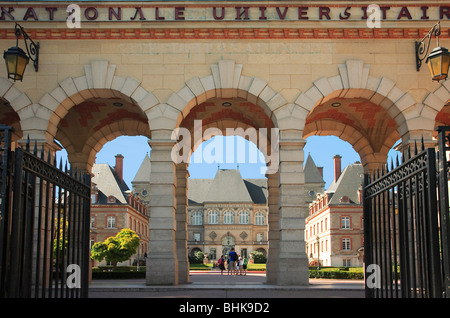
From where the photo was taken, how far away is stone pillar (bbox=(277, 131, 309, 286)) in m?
13.5

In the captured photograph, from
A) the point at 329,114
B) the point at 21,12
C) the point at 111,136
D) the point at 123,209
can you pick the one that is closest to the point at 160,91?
the point at 21,12

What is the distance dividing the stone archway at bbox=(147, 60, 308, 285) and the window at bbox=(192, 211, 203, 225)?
2967 inches

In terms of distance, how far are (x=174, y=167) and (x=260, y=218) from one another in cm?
7582

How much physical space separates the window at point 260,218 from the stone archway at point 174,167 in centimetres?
7507

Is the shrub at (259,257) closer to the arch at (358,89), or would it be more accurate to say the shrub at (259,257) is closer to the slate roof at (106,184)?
the slate roof at (106,184)

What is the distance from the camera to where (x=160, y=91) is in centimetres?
1454

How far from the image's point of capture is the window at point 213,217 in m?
87.9

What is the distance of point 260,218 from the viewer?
89312 millimetres

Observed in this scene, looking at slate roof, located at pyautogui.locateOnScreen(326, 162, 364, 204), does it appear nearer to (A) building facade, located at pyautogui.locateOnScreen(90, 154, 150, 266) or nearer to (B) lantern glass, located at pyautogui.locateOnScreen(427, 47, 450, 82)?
(A) building facade, located at pyautogui.locateOnScreen(90, 154, 150, 266)

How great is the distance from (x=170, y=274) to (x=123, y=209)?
151 feet

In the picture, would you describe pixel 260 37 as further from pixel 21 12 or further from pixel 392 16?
pixel 21 12

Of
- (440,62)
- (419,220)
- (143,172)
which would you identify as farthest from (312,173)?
(419,220)

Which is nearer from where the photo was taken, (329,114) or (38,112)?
(38,112)
